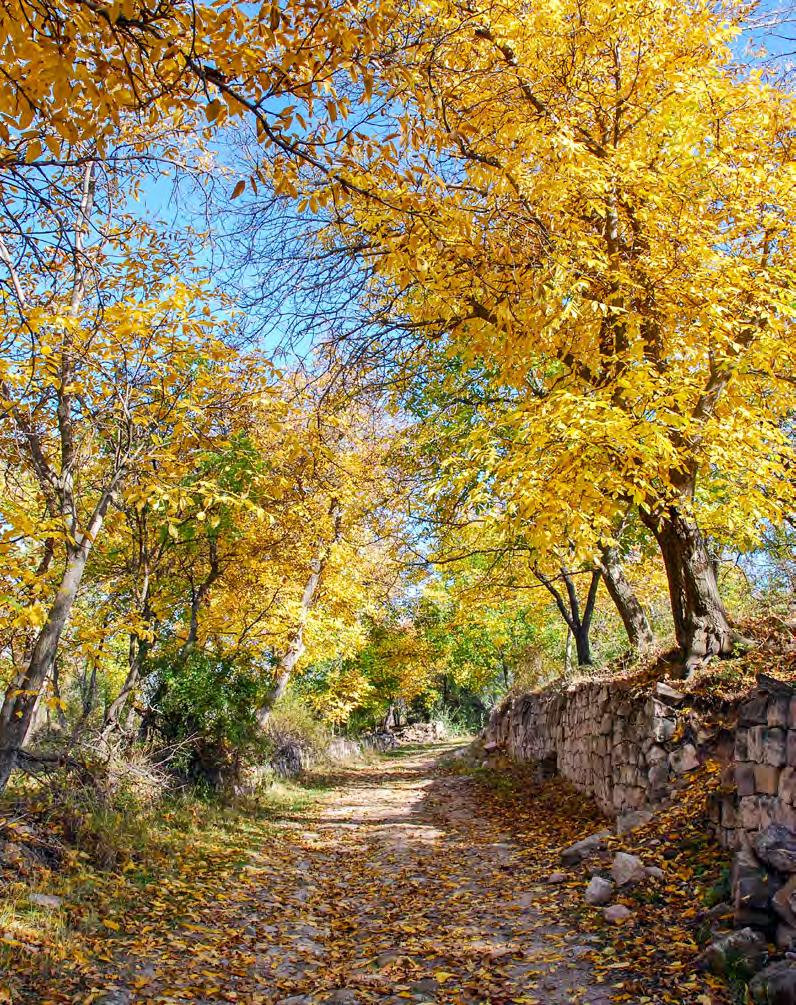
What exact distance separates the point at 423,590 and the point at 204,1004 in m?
13.0

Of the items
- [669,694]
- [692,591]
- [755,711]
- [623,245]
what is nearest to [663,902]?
[755,711]

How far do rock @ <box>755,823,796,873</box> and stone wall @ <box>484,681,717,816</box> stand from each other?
1.91 metres

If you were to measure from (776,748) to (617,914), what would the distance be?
163 cm

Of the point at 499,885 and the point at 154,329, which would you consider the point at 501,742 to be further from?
the point at 154,329

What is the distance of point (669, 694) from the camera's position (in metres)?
6.64

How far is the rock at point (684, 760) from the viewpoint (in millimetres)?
6133

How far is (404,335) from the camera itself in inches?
197

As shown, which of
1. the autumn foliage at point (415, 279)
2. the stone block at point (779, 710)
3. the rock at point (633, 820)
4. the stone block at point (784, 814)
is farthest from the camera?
the rock at point (633, 820)

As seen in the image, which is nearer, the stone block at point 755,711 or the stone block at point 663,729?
the stone block at point 755,711

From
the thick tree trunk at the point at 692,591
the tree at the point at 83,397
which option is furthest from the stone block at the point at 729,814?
the tree at the point at 83,397

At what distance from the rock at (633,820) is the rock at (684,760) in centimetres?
49

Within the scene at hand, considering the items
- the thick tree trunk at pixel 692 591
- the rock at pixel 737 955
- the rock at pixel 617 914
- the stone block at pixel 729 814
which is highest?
the thick tree trunk at pixel 692 591

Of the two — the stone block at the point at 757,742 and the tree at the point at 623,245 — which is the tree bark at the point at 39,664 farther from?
the stone block at the point at 757,742

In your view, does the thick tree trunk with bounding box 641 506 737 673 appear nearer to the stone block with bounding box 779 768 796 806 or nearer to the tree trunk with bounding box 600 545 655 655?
the stone block with bounding box 779 768 796 806
